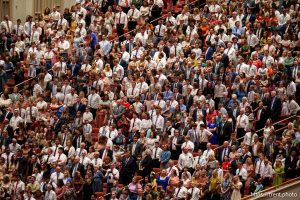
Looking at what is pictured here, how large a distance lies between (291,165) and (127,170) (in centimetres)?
521

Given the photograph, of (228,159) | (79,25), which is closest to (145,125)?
(228,159)

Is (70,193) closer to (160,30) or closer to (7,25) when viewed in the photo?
(160,30)

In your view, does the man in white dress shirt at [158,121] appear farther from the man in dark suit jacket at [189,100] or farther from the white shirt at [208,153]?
the white shirt at [208,153]

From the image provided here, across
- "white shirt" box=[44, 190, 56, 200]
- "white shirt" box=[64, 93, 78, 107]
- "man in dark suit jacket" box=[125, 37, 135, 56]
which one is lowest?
"white shirt" box=[44, 190, 56, 200]

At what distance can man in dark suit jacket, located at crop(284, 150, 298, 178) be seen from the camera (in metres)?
40.0

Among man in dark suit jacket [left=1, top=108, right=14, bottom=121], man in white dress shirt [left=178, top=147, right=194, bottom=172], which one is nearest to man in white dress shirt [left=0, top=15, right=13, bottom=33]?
man in dark suit jacket [left=1, top=108, right=14, bottom=121]

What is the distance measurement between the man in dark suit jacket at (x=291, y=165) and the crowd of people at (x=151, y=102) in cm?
3

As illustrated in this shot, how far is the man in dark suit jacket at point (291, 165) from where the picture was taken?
4003cm

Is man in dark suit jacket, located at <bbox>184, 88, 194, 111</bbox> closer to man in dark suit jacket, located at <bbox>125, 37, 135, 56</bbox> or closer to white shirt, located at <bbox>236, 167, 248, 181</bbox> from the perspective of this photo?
white shirt, located at <bbox>236, 167, 248, 181</bbox>

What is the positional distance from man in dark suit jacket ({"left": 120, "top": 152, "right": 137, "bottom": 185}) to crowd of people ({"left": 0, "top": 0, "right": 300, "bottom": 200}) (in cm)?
3

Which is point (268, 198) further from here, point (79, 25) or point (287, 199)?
point (79, 25)

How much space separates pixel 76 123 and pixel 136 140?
277 cm

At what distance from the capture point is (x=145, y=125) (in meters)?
42.8

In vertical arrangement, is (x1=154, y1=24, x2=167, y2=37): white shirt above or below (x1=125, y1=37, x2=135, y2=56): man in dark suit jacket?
above
